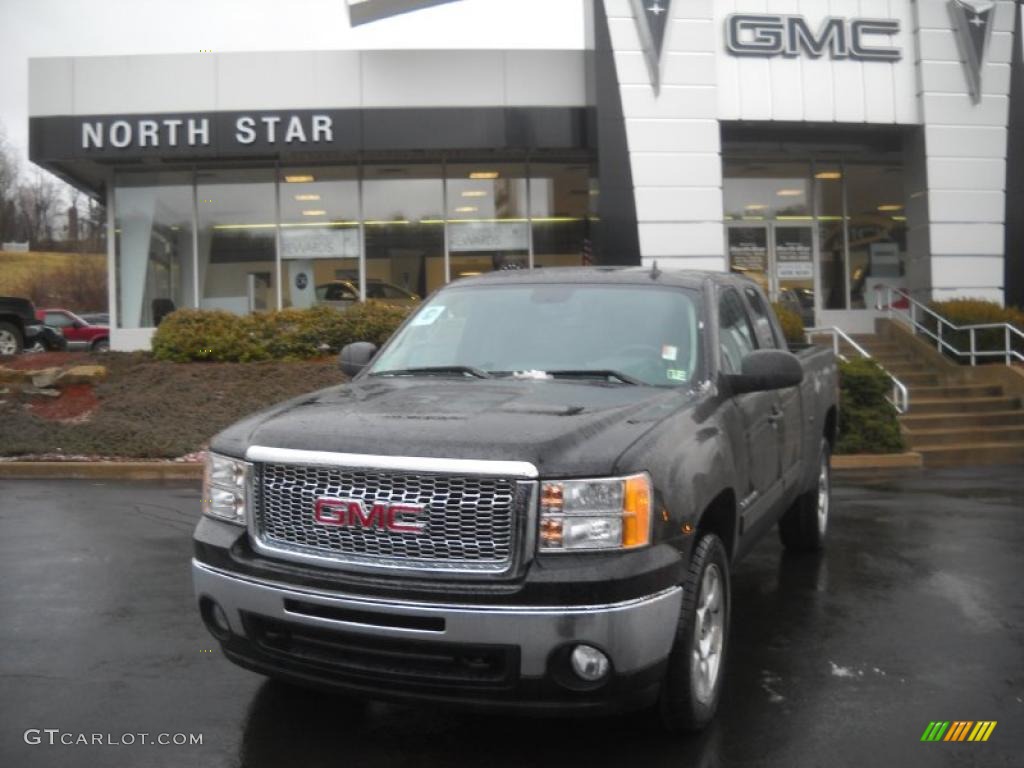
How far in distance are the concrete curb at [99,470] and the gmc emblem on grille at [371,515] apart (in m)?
8.19

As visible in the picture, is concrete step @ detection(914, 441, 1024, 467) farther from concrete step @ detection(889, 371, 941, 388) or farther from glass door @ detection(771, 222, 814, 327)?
glass door @ detection(771, 222, 814, 327)

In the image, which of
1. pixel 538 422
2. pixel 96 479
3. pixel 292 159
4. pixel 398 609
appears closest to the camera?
pixel 398 609

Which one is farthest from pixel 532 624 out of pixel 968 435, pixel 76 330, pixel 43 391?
pixel 76 330

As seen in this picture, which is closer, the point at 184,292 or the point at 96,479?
the point at 96,479

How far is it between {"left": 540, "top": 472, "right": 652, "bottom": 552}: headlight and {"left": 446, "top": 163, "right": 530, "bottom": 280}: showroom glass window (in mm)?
17128

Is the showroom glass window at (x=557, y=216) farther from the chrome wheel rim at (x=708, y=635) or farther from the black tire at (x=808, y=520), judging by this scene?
the chrome wheel rim at (x=708, y=635)

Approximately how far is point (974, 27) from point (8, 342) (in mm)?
19579

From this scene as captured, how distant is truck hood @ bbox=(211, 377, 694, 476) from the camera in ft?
12.0

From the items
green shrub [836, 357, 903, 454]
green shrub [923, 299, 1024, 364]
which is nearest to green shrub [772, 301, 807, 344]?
green shrub [836, 357, 903, 454]

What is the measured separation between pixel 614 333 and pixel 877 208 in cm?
1891

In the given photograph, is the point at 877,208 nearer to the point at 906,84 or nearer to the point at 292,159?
the point at 906,84

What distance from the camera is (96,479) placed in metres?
11.4

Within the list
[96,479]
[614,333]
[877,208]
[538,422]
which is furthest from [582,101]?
[538,422]

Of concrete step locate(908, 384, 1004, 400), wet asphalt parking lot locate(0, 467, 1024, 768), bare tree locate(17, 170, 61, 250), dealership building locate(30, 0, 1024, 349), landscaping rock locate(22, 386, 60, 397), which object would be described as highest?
bare tree locate(17, 170, 61, 250)
